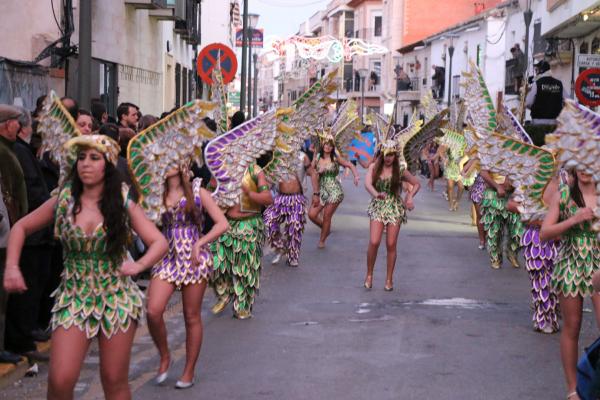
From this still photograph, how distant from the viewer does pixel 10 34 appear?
654 inches

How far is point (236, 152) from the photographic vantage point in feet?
31.9

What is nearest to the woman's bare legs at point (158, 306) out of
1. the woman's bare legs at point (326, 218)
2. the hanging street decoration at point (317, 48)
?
the woman's bare legs at point (326, 218)

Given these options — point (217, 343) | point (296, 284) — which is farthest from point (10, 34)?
point (217, 343)

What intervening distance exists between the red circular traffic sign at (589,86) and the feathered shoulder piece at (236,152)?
34.4 feet

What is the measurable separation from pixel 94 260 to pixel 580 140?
2.84 meters

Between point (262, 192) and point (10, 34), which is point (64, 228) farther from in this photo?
point (10, 34)

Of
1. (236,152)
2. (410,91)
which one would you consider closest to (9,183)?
(236,152)

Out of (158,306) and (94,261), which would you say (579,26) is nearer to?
(158,306)

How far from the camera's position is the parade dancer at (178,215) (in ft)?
24.7

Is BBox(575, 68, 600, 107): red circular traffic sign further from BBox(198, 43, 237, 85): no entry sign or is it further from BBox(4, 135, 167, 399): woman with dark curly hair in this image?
BBox(4, 135, 167, 399): woman with dark curly hair

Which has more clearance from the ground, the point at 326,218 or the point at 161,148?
the point at 161,148

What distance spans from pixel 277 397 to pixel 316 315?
341 cm

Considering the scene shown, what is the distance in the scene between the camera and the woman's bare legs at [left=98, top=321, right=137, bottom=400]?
19.1ft

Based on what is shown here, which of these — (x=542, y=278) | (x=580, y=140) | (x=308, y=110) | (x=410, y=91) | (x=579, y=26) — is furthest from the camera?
(x=410, y=91)
